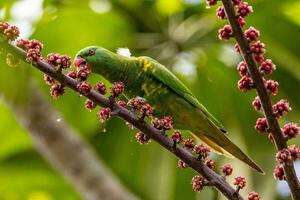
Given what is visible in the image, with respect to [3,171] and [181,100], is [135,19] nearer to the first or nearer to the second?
[3,171]

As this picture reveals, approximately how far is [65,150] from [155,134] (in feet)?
8.15

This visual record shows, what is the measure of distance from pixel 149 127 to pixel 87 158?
8.09 feet

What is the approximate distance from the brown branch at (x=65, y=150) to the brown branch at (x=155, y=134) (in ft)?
7.67

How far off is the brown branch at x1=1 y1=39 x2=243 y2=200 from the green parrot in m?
0.74

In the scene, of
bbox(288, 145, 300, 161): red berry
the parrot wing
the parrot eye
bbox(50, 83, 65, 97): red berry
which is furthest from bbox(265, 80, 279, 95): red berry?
the parrot eye

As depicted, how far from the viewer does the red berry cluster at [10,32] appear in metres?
2.26

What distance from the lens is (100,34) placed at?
18.9 feet

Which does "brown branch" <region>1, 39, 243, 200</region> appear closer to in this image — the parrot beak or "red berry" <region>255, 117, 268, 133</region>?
"red berry" <region>255, 117, 268, 133</region>

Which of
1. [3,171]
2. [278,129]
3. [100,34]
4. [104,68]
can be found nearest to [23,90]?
[278,129]

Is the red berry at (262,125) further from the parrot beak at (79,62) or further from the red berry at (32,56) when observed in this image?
the parrot beak at (79,62)

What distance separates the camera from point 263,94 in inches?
85.0

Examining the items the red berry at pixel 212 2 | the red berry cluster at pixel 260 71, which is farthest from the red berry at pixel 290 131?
the red berry at pixel 212 2

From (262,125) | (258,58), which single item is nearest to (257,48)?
(258,58)

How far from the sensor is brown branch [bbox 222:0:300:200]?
2105mm
